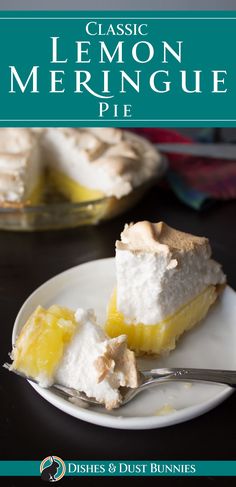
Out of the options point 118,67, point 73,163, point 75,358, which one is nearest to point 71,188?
point 73,163

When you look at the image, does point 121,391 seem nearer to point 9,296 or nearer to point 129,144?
point 9,296

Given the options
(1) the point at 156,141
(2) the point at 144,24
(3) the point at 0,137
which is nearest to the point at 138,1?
(2) the point at 144,24

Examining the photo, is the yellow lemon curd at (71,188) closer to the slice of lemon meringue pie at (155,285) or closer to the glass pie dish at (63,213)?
the glass pie dish at (63,213)

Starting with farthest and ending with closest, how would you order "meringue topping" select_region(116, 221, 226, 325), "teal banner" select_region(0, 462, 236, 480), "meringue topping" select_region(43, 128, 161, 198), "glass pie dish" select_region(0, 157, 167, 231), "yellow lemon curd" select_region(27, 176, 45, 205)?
1. "yellow lemon curd" select_region(27, 176, 45, 205)
2. "meringue topping" select_region(43, 128, 161, 198)
3. "glass pie dish" select_region(0, 157, 167, 231)
4. "meringue topping" select_region(116, 221, 226, 325)
5. "teal banner" select_region(0, 462, 236, 480)

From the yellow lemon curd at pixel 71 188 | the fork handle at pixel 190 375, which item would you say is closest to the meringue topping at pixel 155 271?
the fork handle at pixel 190 375

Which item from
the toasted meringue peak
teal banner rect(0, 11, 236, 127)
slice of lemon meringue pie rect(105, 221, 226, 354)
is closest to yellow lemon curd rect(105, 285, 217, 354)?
slice of lemon meringue pie rect(105, 221, 226, 354)

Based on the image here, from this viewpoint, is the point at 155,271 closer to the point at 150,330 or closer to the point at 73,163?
the point at 150,330

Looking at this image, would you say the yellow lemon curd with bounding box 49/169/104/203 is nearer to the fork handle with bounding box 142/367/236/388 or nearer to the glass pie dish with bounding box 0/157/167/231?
the glass pie dish with bounding box 0/157/167/231

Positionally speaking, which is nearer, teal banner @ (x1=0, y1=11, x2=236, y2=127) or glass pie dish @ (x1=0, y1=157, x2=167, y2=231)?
teal banner @ (x1=0, y1=11, x2=236, y2=127)
